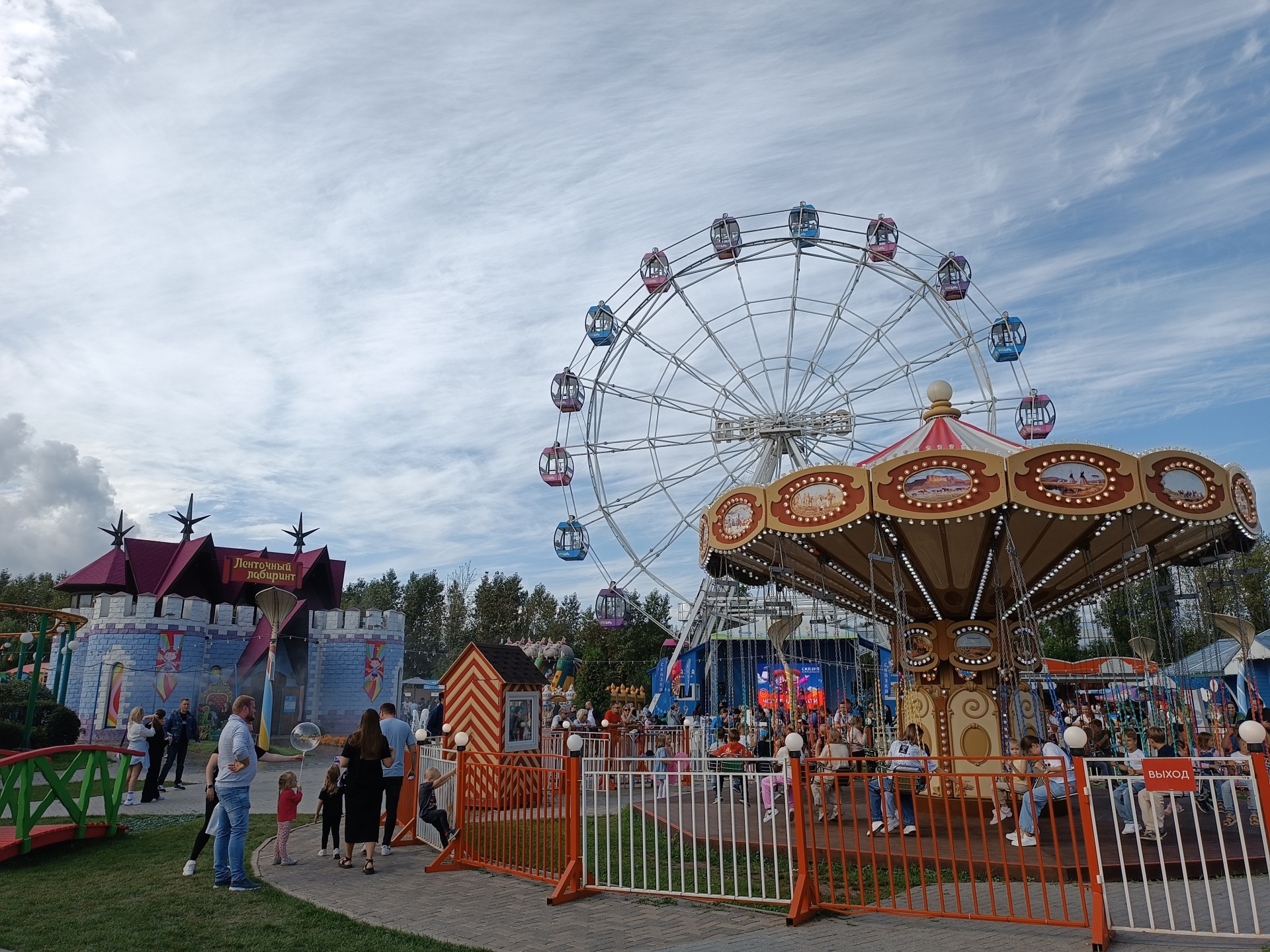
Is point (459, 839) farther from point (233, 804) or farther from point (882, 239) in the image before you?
point (882, 239)

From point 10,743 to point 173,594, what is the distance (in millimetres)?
8805

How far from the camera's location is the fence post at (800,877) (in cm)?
577

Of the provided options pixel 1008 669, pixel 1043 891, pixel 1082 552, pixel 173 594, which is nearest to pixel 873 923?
pixel 1043 891

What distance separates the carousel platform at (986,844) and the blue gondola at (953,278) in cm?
1355

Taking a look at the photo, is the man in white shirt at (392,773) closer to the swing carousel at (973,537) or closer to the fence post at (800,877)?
the fence post at (800,877)

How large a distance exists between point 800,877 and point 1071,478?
5329mm

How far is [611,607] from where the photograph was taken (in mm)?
25156

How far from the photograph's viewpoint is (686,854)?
26.3 ft

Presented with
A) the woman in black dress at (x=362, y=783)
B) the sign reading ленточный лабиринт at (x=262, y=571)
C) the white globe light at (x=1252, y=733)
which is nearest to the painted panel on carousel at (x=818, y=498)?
the white globe light at (x=1252, y=733)

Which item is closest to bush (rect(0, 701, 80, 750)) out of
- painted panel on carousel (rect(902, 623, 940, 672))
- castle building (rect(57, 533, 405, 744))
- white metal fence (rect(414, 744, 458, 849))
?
castle building (rect(57, 533, 405, 744))

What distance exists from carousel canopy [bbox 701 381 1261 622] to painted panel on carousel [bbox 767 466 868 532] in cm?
1

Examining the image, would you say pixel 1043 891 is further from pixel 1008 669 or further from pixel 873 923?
pixel 1008 669

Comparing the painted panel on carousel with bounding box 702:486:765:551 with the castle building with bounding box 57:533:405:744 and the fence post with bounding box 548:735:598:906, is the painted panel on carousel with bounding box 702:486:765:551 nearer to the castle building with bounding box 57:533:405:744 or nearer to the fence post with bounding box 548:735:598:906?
the fence post with bounding box 548:735:598:906

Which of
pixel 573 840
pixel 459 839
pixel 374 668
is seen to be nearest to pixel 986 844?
pixel 573 840
